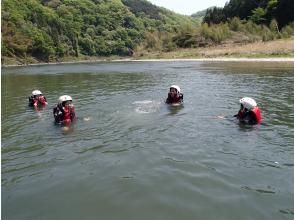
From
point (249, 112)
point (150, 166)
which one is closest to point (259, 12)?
point (249, 112)

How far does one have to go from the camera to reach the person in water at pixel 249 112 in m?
15.0

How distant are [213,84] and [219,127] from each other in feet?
54.2

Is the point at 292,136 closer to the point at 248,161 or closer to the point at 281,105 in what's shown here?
the point at 248,161

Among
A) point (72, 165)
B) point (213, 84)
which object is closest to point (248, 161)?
point (72, 165)

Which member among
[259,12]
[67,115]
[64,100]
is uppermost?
[259,12]

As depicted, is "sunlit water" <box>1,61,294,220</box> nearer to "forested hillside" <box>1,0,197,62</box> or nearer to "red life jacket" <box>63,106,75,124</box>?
"red life jacket" <box>63,106,75,124</box>

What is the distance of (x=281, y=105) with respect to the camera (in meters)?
20.0

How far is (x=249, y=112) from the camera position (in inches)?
599

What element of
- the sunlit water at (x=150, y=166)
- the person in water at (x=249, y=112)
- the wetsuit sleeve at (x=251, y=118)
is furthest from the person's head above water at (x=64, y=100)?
the wetsuit sleeve at (x=251, y=118)

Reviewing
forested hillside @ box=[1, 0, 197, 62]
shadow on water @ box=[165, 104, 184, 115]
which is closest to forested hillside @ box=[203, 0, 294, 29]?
forested hillside @ box=[1, 0, 197, 62]

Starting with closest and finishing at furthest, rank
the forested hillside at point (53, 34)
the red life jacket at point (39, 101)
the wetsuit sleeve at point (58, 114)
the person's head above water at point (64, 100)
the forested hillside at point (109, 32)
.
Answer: the person's head above water at point (64, 100), the wetsuit sleeve at point (58, 114), the red life jacket at point (39, 101), the forested hillside at point (109, 32), the forested hillside at point (53, 34)

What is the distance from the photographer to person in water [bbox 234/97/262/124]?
15.0 meters

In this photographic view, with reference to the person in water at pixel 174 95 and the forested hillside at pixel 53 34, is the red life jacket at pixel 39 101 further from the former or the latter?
the forested hillside at pixel 53 34

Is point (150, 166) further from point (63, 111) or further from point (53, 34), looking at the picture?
point (53, 34)
